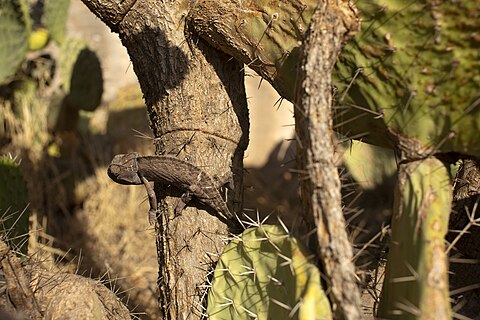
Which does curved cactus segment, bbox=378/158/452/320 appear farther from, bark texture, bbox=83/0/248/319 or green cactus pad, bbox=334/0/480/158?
bark texture, bbox=83/0/248/319

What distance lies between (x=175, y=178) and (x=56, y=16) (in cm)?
232

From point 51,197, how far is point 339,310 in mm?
2638

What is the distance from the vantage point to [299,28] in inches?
61.8

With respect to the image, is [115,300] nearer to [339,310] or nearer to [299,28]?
[339,310]

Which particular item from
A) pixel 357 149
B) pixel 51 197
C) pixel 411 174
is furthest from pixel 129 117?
pixel 411 174

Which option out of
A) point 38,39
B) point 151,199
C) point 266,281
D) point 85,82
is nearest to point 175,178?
point 151,199

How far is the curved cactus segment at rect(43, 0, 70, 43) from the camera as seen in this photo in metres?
3.67

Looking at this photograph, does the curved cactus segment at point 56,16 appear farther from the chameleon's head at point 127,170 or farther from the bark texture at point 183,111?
the chameleon's head at point 127,170

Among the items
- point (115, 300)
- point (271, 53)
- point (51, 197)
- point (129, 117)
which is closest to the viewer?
point (271, 53)

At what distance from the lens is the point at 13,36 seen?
11.8ft

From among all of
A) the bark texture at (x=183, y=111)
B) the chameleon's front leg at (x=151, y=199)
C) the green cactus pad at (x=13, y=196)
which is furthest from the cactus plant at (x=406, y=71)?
the green cactus pad at (x=13, y=196)

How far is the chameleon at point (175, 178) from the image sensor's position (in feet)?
5.86

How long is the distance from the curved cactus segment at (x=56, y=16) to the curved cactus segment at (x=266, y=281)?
248cm

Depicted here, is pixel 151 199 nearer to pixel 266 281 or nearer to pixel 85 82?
pixel 266 281
